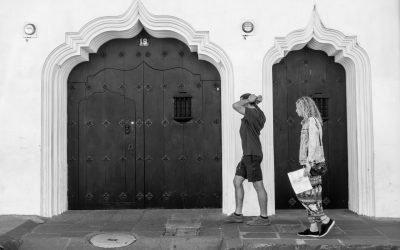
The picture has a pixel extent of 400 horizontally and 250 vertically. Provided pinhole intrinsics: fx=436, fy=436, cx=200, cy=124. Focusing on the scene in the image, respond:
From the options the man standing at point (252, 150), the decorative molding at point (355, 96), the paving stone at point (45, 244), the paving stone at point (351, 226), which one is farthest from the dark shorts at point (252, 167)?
the paving stone at point (45, 244)

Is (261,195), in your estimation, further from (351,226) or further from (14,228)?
(14,228)

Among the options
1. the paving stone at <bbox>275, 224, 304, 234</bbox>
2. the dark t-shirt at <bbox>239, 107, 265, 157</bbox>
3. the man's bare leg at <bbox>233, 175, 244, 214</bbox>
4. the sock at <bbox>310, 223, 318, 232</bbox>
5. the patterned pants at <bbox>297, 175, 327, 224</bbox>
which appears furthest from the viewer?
the man's bare leg at <bbox>233, 175, 244, 214</bbox>

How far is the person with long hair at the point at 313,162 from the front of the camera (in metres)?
4.99

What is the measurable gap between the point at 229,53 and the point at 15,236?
377cm

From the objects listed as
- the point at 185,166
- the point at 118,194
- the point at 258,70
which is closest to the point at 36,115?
the point at 118,194

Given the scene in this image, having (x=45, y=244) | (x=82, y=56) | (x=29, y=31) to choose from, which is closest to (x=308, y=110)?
(x=45, y=244)

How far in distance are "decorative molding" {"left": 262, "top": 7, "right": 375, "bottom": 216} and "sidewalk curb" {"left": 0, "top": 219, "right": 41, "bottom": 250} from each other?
11.0 ft

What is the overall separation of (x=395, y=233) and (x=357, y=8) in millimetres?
3244

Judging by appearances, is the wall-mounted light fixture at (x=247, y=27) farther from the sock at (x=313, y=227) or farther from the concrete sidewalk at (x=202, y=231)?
the sock at (x=313, y=227)

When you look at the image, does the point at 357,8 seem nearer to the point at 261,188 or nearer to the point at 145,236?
the point at 261,188

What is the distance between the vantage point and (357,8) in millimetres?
6445

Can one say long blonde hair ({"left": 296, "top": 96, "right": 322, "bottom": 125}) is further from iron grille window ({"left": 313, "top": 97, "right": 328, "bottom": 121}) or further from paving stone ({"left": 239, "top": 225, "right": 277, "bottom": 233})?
iron grille window ({"left": 313, "top": 97, "right": 328, "bottom": 121})

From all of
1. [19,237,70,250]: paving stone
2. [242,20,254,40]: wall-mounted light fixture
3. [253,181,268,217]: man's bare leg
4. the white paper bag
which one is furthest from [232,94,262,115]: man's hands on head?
[19,237,70,250]: paving stone

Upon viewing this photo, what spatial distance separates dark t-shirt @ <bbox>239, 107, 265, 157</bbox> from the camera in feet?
18.4
